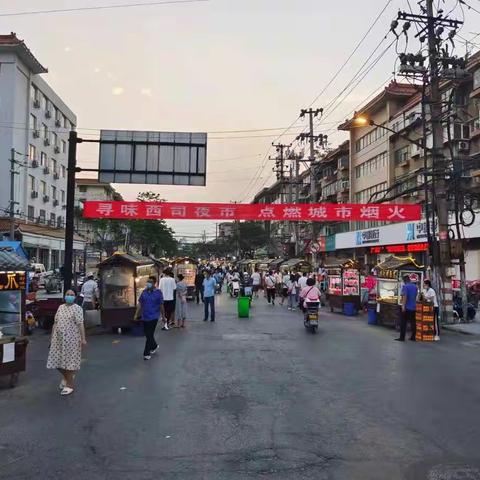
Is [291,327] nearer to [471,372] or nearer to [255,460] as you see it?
[471,372]

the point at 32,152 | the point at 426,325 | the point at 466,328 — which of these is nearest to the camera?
the point at 426,325

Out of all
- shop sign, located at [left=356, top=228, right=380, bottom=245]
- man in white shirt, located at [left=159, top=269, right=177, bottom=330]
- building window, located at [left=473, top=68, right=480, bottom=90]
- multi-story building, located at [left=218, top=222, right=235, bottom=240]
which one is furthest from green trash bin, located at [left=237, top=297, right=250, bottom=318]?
multi-story building, located at [left=218, top=222, right=235, bottom=240]

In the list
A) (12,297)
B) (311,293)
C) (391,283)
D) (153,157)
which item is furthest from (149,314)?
(391,283)

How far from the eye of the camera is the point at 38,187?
1983 inches

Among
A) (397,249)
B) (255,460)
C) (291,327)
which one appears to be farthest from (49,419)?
(397,249)

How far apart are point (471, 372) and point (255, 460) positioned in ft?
21.1

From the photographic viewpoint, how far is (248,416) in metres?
6.91

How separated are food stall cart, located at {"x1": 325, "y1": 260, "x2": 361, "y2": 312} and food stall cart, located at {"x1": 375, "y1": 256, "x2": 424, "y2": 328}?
11.3 feet

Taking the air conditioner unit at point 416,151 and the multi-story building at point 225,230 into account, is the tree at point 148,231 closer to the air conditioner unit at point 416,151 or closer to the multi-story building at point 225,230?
the air conditioner unit at point 416,151

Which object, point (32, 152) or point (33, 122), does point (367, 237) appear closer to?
point (32, 152)

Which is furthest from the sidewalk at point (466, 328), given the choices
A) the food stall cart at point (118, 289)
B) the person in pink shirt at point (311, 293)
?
the food stall cart at point (118, 289)

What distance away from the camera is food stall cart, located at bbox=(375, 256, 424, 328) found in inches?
707

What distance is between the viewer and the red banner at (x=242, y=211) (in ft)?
74.9

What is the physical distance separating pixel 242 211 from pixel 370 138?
27706 mm
